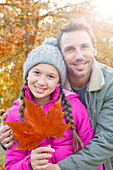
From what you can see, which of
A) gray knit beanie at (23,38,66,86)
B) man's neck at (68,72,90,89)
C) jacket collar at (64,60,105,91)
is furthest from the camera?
man's neck at (68,72,90,89)

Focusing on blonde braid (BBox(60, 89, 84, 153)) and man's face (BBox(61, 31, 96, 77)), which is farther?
man's face (BBox(61, 31, 96, 77))

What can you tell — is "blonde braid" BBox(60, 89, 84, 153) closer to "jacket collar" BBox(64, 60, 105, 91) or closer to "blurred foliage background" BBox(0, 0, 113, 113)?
"jacket collar" BBox(64, 60, 105, 91)

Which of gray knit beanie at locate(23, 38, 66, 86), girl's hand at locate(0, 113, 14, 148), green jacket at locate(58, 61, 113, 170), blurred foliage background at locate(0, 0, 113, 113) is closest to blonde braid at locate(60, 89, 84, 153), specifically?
green jacket at locate(58, 61, 113, 170)

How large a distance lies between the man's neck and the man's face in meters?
0.10

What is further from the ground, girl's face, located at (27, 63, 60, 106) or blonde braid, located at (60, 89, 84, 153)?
girl's face, located at (27, 63, 60, 106)

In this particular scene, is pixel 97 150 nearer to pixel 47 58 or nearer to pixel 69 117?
pixel 69 117

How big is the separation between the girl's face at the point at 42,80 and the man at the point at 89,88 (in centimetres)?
38

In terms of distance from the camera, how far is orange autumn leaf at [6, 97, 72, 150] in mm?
1199

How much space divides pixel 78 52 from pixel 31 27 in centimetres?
373

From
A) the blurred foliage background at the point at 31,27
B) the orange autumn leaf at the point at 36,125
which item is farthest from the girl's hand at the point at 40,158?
the blurred foliage background at the point at 31,27

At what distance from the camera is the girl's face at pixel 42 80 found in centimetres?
167

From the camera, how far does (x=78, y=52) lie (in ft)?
6.57

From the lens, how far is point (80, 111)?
5.94 ft

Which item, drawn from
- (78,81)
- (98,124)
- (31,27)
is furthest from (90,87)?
(31,27)
